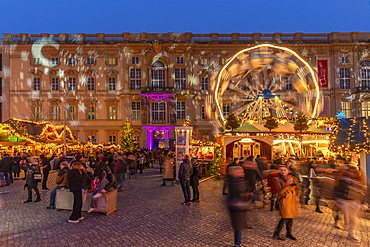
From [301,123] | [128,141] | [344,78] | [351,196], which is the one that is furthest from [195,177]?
Result: [344,78]

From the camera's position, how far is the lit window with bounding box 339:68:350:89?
36.4m

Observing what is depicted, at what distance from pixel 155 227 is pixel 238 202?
249 cm

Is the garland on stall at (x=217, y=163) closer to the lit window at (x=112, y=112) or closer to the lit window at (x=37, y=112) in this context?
the lit window at (x=112, y=112)

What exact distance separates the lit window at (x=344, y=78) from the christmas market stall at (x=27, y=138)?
36256mm

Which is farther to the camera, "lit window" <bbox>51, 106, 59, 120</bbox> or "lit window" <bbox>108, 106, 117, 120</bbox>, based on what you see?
"lit window" <bbox>108, 106, 117, 120</bbox>

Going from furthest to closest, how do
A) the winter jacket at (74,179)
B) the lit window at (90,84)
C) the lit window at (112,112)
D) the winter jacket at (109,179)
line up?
the lit window at (90,84) → the lit window at (112,112) → the winter jacket at (109,179) → the winter jacket at (74,179)

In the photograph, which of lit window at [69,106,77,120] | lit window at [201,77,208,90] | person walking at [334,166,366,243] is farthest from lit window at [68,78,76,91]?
person walking at [334,166,366,243]

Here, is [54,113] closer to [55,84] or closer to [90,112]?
[55,84]

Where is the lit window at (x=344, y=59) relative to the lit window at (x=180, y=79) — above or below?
above

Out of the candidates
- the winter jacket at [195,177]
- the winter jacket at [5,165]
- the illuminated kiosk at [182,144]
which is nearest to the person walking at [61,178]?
the winter jacket at [195,177]

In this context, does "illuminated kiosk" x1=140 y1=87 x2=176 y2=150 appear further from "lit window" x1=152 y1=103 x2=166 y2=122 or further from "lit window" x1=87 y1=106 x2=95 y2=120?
"lit window" x1=87 y1=106 x2=95 y2=120

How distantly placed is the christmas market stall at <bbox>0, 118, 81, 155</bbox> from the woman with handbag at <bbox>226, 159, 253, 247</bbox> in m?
18.9

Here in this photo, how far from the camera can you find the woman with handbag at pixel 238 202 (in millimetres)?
5195

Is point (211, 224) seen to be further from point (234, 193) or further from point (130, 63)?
point (130, 63)
